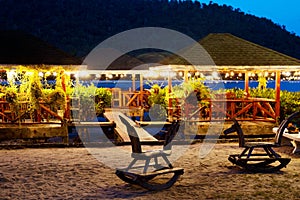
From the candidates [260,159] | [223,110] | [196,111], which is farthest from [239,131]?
[223,110]

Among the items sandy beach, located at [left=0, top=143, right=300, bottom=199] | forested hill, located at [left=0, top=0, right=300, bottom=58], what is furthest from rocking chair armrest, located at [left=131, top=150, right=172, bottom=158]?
forested hill, located at [left=0, top=0, right=300, bottom=58]

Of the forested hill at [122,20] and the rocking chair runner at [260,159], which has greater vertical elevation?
the forested hill at [122,20]

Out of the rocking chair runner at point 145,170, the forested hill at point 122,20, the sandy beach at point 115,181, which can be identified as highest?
the forested hill at point 122,20

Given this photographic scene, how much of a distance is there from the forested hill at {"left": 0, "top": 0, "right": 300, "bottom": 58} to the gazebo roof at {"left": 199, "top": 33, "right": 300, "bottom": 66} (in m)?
11.6

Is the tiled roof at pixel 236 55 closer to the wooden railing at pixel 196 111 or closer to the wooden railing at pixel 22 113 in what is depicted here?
the wooden railing at pixel 196 111

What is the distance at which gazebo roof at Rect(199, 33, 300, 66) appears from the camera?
11227 millimetres

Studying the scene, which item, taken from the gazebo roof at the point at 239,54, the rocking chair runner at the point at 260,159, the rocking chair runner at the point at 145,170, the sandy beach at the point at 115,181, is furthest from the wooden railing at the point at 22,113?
the rocking chair runner at the point at 260,159

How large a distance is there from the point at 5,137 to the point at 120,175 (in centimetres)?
602

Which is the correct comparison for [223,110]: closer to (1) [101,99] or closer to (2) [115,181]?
(1) [101,99]

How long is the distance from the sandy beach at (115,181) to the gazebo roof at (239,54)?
12.3ft

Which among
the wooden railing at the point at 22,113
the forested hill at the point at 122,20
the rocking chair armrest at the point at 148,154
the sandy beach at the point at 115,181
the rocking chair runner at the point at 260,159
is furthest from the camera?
the forested hill at the point at 122,20

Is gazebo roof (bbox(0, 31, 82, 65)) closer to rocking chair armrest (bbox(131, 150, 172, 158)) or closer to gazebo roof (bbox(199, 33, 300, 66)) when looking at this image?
gazebo roof (bbox(199, 33, 300, 66))

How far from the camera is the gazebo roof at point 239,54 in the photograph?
36.8 feet

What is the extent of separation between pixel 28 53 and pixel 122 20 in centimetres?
2494
